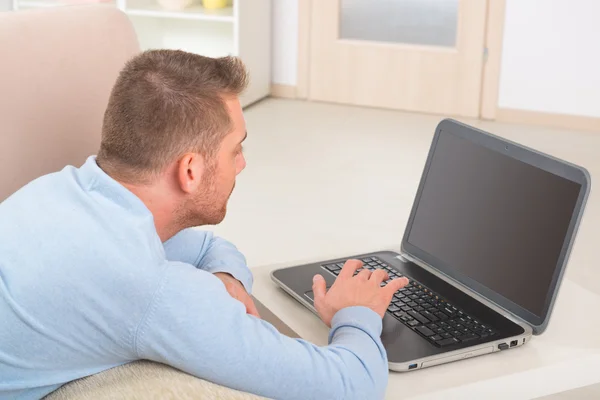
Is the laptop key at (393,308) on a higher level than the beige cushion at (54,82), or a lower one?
lower

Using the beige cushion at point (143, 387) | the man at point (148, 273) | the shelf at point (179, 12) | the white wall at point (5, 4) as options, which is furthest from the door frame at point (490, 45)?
the beige cushion at point (143, 387)

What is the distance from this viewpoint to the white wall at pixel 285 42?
5.02 meters

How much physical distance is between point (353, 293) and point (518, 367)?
24 centimetres

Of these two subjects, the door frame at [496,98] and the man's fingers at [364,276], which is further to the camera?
the door frame at [496,98]

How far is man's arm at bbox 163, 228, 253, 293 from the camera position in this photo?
1451mm

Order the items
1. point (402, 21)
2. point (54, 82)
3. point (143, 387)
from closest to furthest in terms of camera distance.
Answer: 1. point (143, 387)
2. point (54, 82)
3. point (402, 21)

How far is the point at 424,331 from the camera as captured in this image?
4.23 feet

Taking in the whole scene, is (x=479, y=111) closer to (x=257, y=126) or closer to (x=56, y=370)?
(x=257, y=126)

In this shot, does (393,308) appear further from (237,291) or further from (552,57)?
(552,57)

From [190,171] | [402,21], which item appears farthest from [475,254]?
[402,21]

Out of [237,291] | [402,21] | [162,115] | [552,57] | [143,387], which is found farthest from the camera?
[402,21]

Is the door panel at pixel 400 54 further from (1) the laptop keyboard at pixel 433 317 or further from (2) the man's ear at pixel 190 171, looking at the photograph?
(2) the man's ear at pixel 190 171

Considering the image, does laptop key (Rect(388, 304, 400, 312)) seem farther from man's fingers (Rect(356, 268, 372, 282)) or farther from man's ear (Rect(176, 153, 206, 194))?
man's ear (Rect(176, 153, 206, 194))

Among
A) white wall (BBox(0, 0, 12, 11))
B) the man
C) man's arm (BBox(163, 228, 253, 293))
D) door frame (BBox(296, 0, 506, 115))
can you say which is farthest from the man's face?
white wall (BBox(0, 0, 12, 11))
